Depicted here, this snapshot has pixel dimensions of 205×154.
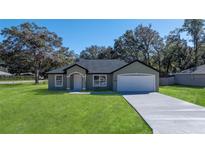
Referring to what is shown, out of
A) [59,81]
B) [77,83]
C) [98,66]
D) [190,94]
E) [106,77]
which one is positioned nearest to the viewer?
[190,94]

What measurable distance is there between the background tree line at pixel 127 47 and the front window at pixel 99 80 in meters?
17.2

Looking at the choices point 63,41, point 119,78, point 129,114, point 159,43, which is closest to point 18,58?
point 63,41

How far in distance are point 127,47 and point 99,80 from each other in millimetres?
29226

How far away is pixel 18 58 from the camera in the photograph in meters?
39.5

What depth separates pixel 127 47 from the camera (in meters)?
54.1

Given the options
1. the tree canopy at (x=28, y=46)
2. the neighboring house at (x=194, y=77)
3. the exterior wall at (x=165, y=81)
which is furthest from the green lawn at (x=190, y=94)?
the tree canopy at (x=28, y=46)

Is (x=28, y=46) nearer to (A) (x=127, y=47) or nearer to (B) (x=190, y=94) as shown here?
(A) (x=127, y=47)

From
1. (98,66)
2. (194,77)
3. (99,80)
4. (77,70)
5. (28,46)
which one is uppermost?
(28,46)

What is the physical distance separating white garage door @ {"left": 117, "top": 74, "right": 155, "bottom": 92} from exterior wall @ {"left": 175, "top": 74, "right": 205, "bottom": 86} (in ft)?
40.3

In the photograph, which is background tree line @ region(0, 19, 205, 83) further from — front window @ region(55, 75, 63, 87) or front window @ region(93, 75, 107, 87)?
front window @ region(93, 75, 107, 87)

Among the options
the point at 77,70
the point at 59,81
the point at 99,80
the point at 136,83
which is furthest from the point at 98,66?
the point at 136,83

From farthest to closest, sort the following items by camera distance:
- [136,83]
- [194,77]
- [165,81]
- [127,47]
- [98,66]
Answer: [127,47], [165,81], [194,77], [98,66], [136,83]

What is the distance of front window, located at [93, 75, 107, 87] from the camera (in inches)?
1046
